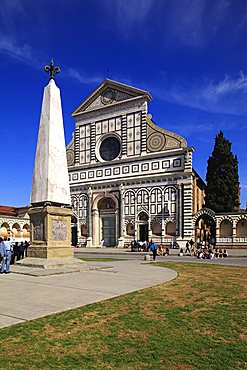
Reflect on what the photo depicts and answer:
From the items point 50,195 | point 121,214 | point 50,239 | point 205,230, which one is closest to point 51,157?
point 50,195

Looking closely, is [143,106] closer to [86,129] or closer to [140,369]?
[86,129]

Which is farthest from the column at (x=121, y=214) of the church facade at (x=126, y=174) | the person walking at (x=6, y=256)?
the person walking at (x=6, y=256)

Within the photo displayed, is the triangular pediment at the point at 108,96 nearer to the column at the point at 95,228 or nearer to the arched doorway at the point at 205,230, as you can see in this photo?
the column at the point at 95,228

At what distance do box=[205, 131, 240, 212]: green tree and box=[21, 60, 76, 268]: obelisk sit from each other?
32.5m

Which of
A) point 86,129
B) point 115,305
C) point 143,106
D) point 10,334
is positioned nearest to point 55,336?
point 10,334

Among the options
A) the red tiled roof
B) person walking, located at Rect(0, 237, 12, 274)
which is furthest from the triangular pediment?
person walking, located at Rect(0, 237, 12, 274)

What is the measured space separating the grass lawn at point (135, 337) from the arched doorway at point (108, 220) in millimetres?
38131

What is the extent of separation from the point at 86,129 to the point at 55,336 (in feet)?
153

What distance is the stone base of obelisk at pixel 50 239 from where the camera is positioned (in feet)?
48.5

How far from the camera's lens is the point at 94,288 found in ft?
33.0

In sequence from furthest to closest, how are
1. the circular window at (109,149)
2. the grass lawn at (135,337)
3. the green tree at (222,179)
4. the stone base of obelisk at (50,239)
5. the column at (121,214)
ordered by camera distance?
the circular window at (109,149) < the green tree at (222,179) < the column at (121,214) < the stone base of obelisk at (50,239) < the grass lawn at (135,337)

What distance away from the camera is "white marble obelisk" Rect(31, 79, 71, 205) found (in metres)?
15.5

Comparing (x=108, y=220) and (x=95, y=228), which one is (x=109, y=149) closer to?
(x=108, y=220)

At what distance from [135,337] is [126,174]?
4014 centimetres
